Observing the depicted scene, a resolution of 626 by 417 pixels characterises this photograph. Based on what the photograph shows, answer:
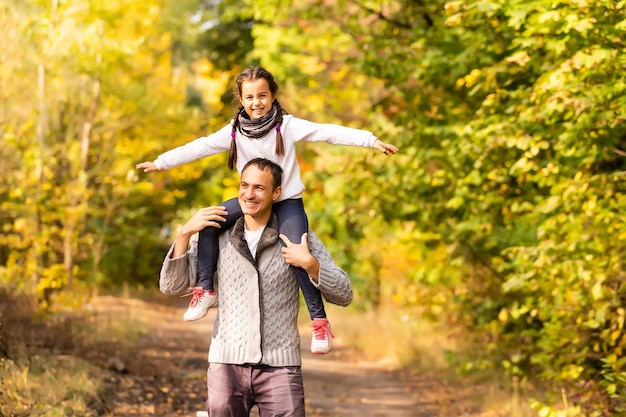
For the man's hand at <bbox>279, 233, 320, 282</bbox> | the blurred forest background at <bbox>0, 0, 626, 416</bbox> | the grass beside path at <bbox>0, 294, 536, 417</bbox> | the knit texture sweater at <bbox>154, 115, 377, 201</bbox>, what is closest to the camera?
the man's hand at <bbox>279, 233, 320, 282</bbox>

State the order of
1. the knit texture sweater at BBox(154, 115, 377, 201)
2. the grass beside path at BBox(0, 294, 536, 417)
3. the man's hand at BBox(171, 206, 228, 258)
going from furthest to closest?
the grass beside path at BBox(0, 294, 536, 417) < the knit texture sweater at BBox(154, 115, 377, 201) < the man's hand at BBox(171, 206, 228, 258)

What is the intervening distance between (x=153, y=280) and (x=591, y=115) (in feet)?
67.9

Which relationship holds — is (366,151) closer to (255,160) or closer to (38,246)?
(38,246)

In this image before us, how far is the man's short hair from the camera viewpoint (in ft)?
14.4

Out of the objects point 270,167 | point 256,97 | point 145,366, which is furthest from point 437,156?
point 270,167

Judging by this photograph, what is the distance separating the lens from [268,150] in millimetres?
4629

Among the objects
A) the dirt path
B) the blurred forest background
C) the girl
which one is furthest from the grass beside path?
the girl

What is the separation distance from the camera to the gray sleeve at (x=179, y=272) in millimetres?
4418

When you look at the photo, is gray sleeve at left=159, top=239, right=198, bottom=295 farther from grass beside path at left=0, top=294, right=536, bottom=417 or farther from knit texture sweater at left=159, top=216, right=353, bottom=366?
grass beside path at left=0, top=294, right=536, bottom=417

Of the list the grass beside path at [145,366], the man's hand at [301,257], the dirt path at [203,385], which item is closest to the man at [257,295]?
the man's hand at [301,257]

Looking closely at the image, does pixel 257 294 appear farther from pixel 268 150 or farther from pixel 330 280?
pixel 268 150

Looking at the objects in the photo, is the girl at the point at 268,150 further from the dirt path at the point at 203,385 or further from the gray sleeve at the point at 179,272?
the dirt path at the point at 203,385

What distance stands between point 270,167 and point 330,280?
576mm

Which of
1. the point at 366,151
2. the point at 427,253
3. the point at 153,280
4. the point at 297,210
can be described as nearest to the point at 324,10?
the point at 366,151
